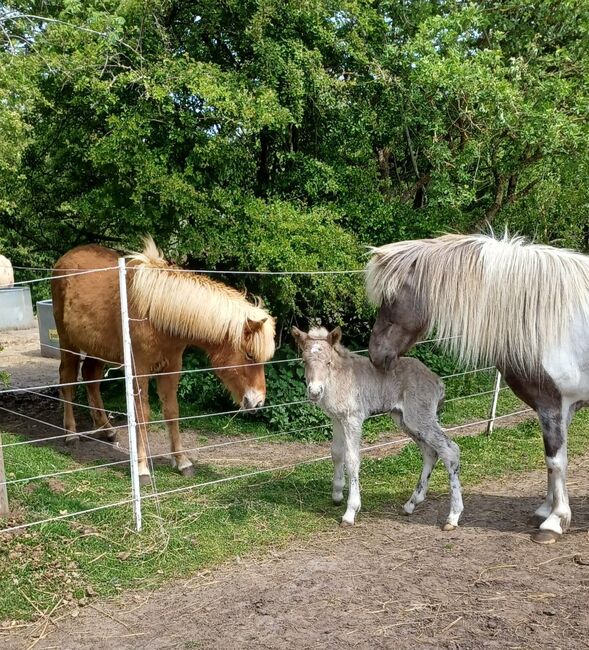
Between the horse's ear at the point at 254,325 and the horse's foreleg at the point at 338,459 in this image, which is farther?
the horse's ear at the point at 254,325

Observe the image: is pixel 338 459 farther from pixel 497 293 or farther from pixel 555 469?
pixel 497 293

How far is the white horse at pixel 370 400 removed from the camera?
4.42 meters

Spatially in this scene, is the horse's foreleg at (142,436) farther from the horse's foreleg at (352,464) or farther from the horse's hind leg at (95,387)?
the horse's foreleg at (352,464)

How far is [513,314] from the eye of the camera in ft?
13.3

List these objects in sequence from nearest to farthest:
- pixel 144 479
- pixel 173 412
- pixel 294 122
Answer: pixel 144 479
pixel 173 412
pixel 294 122

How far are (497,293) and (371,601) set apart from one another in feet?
6.64

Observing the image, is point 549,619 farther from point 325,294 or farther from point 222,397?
point 222,397

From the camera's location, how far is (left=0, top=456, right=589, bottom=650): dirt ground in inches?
119

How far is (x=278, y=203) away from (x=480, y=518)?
3528mm

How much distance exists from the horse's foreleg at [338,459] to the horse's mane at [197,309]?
0.92 meters

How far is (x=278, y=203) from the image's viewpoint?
252 inches

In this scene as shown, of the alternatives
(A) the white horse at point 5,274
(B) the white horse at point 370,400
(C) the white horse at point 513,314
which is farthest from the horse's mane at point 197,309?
(A) the white horse at point 5,274

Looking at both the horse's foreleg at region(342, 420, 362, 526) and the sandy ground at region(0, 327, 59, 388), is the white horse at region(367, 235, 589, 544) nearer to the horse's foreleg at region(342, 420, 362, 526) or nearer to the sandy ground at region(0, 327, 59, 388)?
the horse's foreleg at region(342, 420, 362, 526)

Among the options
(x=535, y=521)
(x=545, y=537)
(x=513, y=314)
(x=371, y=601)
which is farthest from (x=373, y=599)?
(x=513, y=314)
